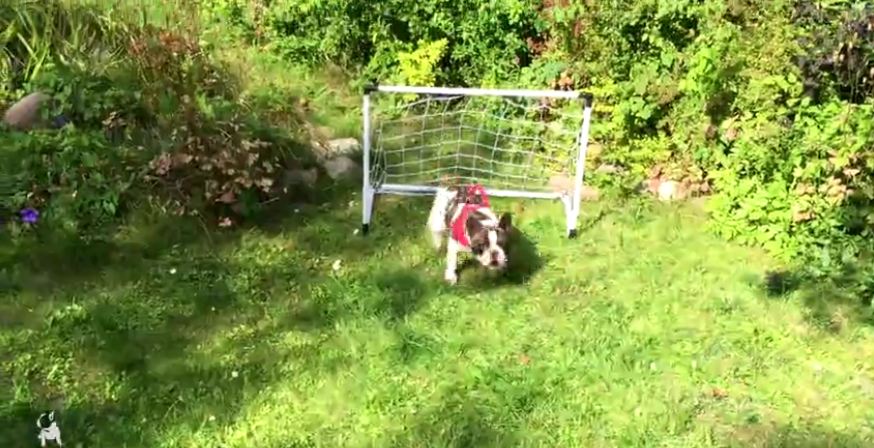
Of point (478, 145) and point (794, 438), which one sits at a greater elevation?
point (478, 145)

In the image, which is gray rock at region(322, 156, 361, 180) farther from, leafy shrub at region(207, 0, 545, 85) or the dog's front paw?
the dog's front paw

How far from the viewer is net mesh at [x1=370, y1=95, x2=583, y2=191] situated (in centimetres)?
628

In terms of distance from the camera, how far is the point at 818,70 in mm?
5297

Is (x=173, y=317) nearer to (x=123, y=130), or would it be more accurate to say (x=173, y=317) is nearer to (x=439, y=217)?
(x=439, y=217)

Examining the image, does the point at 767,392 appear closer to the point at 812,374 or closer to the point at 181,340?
the point at 812,374

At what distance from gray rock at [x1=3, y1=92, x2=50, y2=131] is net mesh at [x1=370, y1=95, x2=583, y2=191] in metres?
2.24

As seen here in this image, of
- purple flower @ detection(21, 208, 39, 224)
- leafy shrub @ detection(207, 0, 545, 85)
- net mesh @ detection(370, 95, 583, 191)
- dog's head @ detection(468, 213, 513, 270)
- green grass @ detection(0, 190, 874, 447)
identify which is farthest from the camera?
leafy shrub @ detection(207, 0, 545, 85)

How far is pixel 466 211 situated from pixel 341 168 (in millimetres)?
1697

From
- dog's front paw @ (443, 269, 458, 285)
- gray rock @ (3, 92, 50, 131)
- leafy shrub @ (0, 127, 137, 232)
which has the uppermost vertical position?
gray rock @ (3, 92, 50, 131)

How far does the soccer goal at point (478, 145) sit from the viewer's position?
6.10m

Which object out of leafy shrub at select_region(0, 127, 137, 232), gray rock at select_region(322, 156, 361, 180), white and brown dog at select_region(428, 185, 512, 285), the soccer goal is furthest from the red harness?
leafy shrub at select_region(0, 127, 137, 232)

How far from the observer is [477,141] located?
22.2 feet

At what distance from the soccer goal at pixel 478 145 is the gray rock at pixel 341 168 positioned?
12cm

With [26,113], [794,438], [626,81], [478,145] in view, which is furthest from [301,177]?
[794,438]
